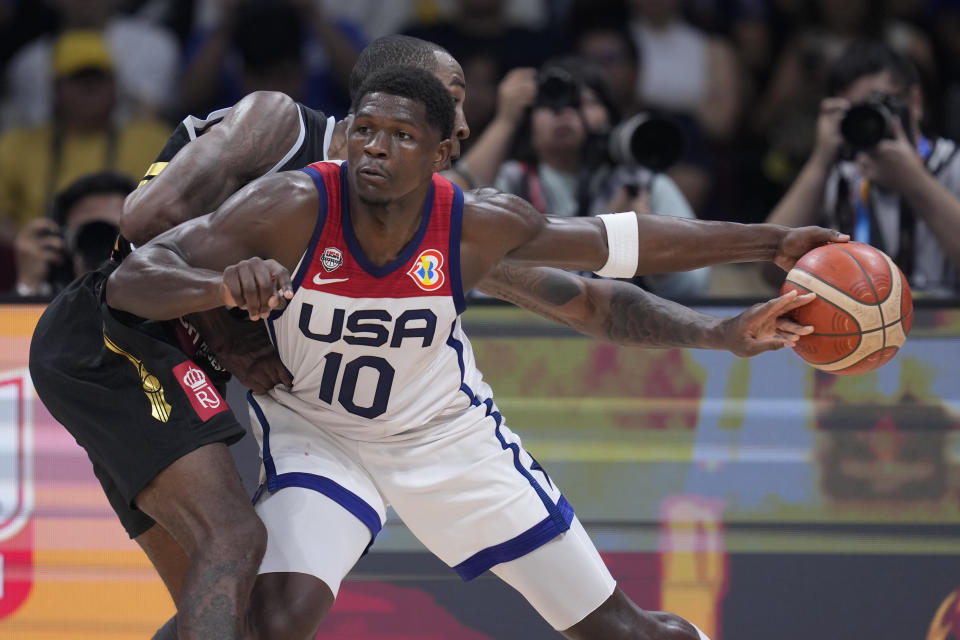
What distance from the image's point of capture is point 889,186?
491cm

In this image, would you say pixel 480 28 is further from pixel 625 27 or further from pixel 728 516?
pixel 728 516

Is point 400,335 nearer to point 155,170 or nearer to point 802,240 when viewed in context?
point 155,170

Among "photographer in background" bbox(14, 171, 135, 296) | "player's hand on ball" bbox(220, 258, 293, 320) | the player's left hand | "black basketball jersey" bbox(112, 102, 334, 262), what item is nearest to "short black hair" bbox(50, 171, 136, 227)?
"photographer in background" bbox(14, 171, 135, 296)

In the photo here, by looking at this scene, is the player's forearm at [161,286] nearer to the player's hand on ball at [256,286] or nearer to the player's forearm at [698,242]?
the player's hand on ball at [256,286]

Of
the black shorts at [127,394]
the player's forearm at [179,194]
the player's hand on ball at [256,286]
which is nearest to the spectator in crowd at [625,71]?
the player's forearm at [179,194]

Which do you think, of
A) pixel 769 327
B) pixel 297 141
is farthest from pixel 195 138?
pixel 769 327

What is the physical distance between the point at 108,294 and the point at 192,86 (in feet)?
11.3

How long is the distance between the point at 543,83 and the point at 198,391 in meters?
2.34

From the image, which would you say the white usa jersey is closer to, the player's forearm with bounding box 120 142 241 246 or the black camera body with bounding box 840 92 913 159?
the player's forearm with bounding box 120 142 241 246

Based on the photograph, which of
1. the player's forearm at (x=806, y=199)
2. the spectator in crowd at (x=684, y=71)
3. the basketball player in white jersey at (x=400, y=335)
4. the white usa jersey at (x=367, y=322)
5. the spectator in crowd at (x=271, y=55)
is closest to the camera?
the basketball player in white jersey at (x=400, y=335)

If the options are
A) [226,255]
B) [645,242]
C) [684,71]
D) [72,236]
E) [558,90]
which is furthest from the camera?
[684,71]

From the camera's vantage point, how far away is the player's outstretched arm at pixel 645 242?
3.48m

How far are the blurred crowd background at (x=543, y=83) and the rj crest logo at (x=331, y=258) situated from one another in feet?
6.12

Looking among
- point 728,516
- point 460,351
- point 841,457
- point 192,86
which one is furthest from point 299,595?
point 192,86
